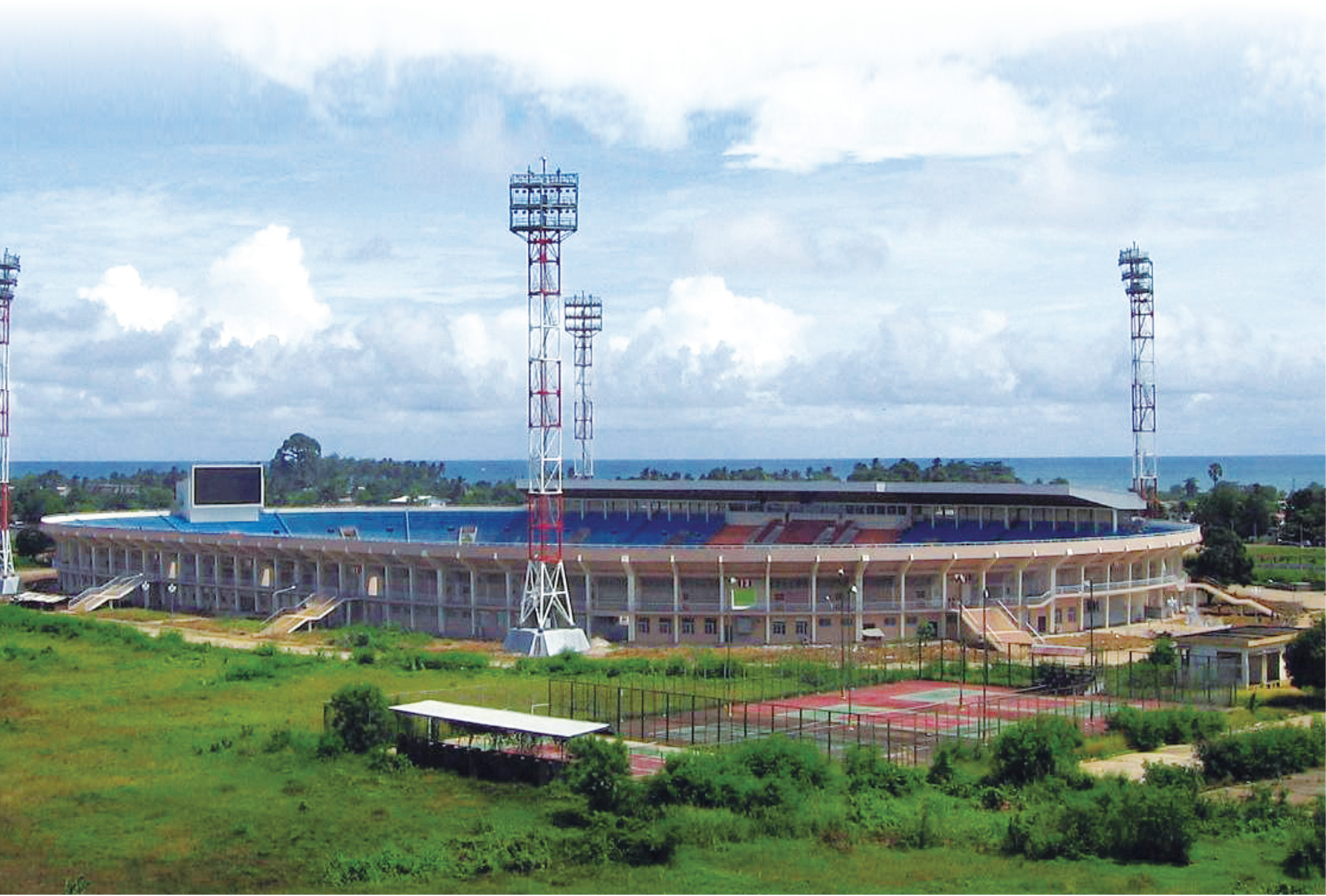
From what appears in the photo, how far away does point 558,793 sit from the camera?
37.5m

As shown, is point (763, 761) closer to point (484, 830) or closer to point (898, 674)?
point (484, 830)

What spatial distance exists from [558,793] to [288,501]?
162 meters

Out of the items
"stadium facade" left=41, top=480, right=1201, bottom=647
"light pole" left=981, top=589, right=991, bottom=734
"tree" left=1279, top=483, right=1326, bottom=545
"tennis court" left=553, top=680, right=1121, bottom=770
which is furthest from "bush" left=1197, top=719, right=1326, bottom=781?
"tree" left=1279, top=483, right=1326, bottom=545

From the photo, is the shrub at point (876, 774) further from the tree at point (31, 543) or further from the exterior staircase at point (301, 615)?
the tree at point (31, 543)

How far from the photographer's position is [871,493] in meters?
81.4

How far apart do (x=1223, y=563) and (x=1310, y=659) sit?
137 feet

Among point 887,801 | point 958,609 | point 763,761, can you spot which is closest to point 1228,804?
point 887,801

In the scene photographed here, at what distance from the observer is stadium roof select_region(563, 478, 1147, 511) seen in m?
77.8

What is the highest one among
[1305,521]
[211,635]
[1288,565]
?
[1305,521]

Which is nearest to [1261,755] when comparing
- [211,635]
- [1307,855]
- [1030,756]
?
[1030,756]

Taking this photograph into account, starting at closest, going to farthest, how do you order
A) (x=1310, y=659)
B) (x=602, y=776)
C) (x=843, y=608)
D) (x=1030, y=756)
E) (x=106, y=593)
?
(x=602, y=776), (x=1030, y=756), (x=1310, y=659), (x=843, y=608), (x=106, y=593)

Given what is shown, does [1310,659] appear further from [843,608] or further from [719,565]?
[719,565]

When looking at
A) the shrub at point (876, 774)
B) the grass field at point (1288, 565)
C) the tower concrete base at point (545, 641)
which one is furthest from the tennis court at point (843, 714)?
the grass field at point (1288, 565)

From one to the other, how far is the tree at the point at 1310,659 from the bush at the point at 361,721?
1210 inches
